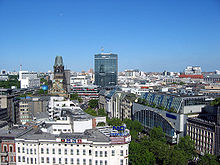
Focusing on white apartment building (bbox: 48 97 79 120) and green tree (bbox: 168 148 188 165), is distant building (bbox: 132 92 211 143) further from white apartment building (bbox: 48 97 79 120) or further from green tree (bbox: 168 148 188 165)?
white apartment building (bbox: 48 97 79 120)

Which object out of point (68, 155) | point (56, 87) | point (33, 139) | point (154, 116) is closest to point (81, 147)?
point (68, 155)

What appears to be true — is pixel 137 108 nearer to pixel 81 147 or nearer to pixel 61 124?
pixel 61 124

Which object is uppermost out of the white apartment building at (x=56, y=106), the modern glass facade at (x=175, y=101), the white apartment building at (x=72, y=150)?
the modern glass facade at (x=175, y=101)

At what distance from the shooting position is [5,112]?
121 meters

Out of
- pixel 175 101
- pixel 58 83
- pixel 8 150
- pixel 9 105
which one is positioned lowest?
pixel 8 150

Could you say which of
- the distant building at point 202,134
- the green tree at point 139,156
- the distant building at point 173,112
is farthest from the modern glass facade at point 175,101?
the green tree at point 139,156

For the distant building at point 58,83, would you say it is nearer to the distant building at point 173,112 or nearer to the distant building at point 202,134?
the distant building at point 173,112

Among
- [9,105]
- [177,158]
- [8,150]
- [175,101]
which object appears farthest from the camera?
[9,105]

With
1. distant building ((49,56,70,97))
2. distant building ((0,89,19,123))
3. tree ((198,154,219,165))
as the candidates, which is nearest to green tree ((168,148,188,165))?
tree ((198,154,219,165))

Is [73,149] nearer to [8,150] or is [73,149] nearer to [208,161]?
[8,150]

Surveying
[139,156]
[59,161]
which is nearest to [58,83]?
[59,161]

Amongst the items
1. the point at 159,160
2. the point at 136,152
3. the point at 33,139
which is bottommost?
the point at 159,160

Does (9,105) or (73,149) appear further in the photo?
(9,105)

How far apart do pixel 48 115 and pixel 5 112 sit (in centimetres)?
2356
